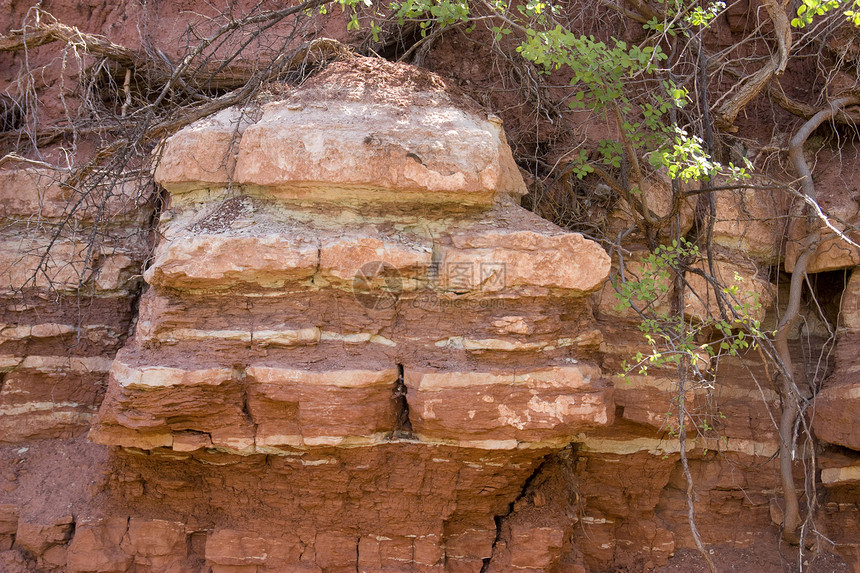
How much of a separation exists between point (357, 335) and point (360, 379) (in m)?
0.26

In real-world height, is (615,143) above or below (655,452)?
above

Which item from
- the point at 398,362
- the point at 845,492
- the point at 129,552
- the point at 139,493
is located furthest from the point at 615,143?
the point at 129,552

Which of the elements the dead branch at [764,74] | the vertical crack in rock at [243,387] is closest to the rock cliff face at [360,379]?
the vertical crack in rock at [243,387]

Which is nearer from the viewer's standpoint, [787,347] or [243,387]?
[243,387]

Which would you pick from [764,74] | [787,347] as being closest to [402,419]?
[787,347]

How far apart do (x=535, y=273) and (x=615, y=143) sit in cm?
104

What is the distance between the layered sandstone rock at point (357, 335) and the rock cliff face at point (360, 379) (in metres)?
0.01

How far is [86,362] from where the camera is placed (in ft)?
14.8

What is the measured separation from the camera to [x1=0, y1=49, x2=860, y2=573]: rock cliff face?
362cm

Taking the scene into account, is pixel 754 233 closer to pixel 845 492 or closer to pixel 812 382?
pixel 812 382

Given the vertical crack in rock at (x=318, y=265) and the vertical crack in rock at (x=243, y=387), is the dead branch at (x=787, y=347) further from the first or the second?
the vertical crack in rock at (x=243, y=387)

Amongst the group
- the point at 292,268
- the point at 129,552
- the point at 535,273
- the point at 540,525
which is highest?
the point at 535,273

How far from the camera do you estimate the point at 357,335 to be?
3705 millimetres

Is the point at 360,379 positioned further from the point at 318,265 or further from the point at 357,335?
the point at 318,265
